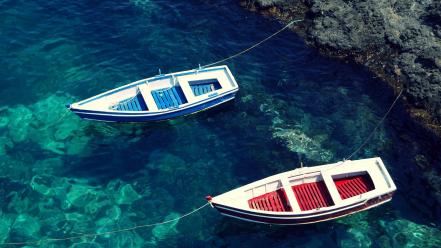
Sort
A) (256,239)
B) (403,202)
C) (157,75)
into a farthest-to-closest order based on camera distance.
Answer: (157,75) → (403,202) → (256,239)

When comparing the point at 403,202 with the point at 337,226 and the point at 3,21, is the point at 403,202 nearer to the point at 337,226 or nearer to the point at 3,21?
the point at 337,226

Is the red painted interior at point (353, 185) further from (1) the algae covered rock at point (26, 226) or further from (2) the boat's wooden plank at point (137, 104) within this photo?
(1) the algae covered rock at point (26, 226)

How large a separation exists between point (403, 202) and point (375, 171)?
318cm

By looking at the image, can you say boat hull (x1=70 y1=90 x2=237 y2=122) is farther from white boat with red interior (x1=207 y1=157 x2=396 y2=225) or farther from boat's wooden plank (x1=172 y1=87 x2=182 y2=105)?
white boat with red interior (x1=207 y1=157 x2=396 y2=225)

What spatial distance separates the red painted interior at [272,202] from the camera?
30548 mm

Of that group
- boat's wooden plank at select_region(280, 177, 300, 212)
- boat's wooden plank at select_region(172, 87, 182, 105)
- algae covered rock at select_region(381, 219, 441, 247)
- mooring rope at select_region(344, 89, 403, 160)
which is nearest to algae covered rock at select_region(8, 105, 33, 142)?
boat's wooden plank at select_region(172, 87, 182, 105)

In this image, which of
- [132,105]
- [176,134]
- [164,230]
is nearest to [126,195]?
[164,230]

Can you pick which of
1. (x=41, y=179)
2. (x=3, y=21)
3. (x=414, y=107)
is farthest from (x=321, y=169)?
(x=3, y=21)

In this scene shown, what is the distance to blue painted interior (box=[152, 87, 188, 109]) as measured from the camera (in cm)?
3669

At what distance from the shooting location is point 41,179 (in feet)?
108

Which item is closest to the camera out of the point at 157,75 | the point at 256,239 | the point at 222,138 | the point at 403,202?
the point at 256,239

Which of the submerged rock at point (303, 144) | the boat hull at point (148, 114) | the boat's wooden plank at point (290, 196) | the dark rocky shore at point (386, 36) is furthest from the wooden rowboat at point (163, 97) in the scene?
the dark rocky shore at point (386, 36)

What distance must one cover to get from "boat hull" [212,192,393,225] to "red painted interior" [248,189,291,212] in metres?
0.89

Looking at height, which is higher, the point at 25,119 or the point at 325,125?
the point at 325,125
